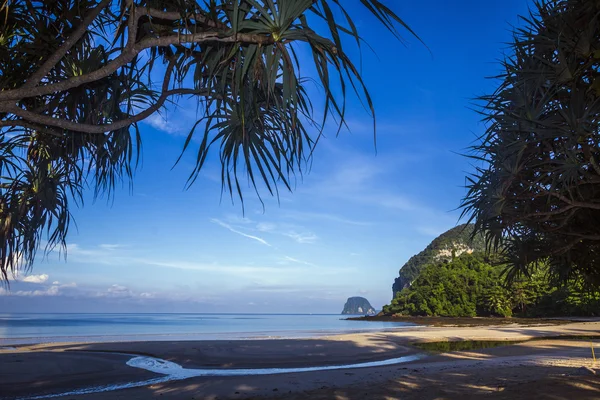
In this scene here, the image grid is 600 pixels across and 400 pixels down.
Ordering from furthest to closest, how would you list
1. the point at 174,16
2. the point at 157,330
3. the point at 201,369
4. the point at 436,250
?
the point at 436,250, the point at 157,330, the point at 201,369, the point at 174,16

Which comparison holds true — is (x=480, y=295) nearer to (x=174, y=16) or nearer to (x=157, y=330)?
(x=157, y=330)

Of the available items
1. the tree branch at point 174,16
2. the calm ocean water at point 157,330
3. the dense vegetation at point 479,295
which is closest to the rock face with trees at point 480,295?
the dense vegetation at point 479,295

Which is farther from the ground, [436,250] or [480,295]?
[436,250]

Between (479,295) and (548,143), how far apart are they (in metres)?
49.2

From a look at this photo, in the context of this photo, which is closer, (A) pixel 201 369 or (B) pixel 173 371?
(B) pixel 173 371

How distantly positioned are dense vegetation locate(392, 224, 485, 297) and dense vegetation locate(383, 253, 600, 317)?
42829 millimetres

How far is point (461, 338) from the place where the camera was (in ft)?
64.1

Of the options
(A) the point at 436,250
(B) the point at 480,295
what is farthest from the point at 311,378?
(A) the point at 436,250

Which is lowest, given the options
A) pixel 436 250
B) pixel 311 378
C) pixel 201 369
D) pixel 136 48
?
pixel 201 369

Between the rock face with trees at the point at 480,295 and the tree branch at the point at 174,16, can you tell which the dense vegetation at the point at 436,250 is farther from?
the tree branch at the point at 174,16

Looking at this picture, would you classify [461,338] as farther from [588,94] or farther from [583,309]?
[583,309]

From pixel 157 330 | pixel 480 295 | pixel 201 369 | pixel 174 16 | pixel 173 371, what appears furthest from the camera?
pixel 480 295

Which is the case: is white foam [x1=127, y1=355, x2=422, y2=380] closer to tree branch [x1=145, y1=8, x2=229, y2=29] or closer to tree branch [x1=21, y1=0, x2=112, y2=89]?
tree branch [x1=21, y1=0, x2=112, y2=89]

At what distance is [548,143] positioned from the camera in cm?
673
